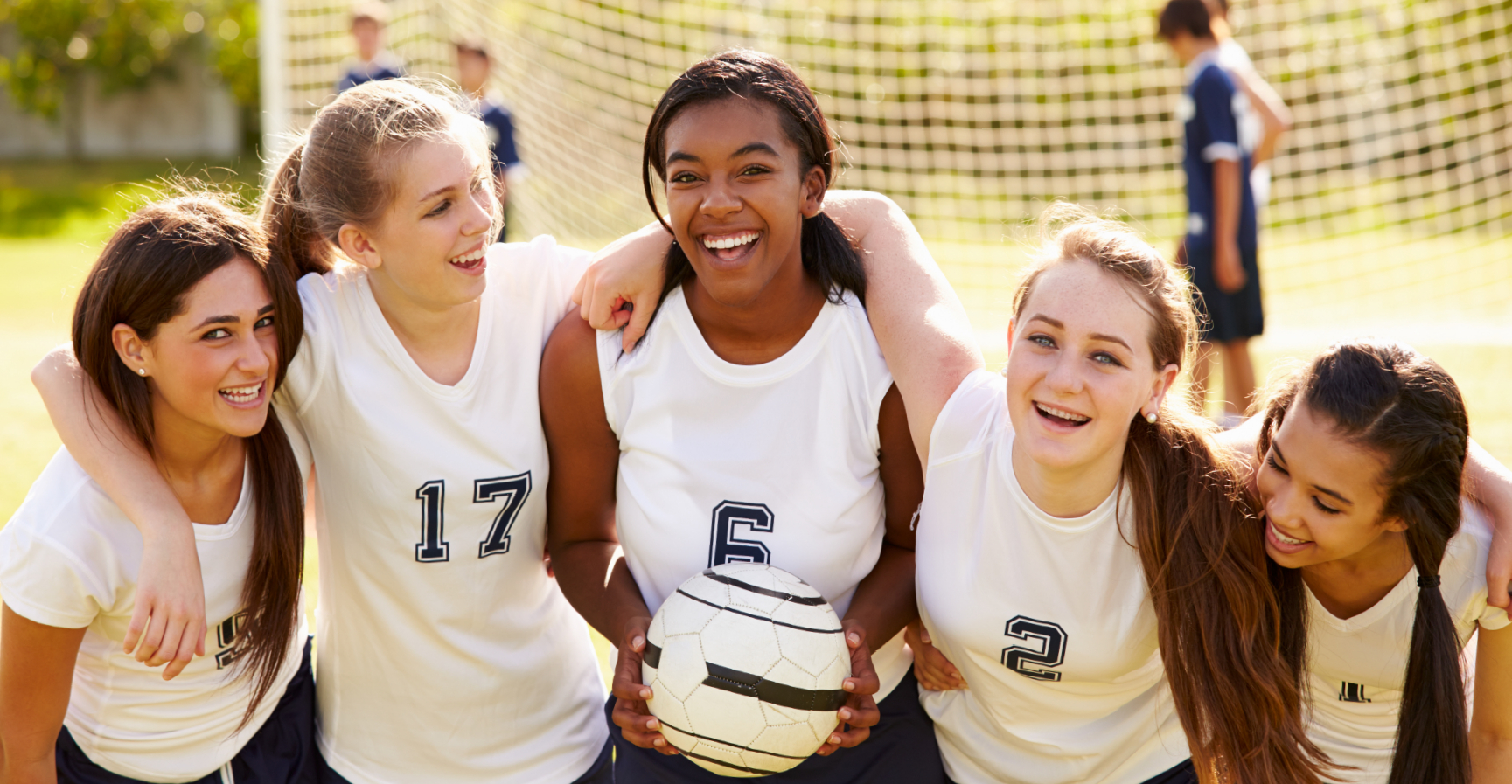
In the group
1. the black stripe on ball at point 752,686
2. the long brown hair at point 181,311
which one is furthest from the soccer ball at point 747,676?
the long brown hair at point 181,311

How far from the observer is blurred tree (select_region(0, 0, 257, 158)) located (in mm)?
22766

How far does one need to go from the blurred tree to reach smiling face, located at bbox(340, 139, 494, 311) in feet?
74.5

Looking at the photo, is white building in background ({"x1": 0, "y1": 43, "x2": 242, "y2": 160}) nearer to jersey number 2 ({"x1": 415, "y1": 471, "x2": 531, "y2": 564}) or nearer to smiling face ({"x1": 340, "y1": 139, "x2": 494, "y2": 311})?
smiling face ({"x1": 340, "y1": 139, "x2": 494, "y2": 311})

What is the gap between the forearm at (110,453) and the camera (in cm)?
212

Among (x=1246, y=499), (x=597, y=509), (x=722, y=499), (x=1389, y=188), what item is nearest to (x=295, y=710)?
(x=597, y=509)

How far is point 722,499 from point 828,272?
1.67ft

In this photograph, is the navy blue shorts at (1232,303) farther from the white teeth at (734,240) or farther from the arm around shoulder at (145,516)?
the arm around shoulder at (145,516)

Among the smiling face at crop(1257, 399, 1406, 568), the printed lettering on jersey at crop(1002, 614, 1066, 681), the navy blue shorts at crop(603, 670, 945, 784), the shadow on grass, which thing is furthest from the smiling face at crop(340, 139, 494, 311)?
the shadow on grass

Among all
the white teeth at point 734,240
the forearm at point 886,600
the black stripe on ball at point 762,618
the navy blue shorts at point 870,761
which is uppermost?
the white teeth at point 734,240

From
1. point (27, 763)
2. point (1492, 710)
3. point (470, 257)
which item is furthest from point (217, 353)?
point (1492, 710)

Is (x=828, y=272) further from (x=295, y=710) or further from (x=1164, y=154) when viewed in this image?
(x=1164, y=154)

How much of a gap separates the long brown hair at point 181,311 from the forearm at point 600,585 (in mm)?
542

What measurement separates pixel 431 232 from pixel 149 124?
25.5 meters

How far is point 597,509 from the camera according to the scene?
8.12 ft
